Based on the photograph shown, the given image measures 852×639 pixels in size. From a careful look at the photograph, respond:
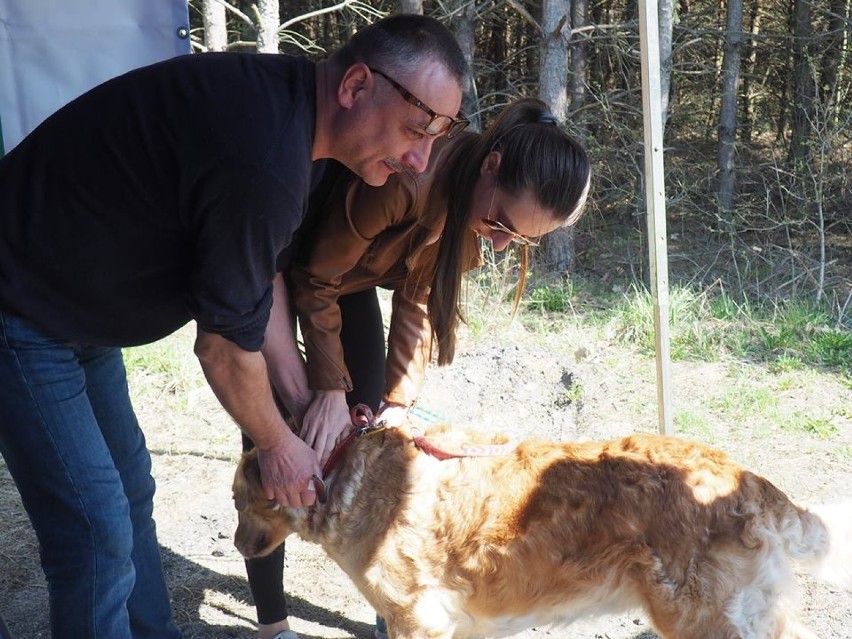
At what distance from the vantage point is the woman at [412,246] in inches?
107

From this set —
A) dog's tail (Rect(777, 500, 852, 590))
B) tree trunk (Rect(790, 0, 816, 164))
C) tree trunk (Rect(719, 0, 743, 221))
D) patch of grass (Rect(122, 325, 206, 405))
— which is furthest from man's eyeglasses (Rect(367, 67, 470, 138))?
tree trunk (Rect(790, 0, 816, 164))

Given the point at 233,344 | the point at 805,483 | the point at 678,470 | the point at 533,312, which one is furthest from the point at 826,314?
the point at 233,344

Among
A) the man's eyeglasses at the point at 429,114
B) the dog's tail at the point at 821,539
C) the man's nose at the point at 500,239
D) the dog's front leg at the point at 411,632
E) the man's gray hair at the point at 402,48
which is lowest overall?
the dog's front leg at the point at 411,632

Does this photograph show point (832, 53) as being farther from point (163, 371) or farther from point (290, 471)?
point (290, 471)

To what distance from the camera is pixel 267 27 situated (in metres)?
7.55

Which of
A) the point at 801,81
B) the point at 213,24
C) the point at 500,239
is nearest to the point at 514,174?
Result: the point at 500,239

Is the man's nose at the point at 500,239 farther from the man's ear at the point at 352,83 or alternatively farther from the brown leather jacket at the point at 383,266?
the man's ear at the point at 352,83

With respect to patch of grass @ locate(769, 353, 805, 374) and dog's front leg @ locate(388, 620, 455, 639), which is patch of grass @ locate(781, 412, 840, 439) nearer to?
patch of grass @ locate(769, 353, 805, 374)

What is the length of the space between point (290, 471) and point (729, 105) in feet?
34.1

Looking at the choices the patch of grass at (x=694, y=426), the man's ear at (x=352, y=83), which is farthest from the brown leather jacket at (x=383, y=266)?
the patch of grass at (x=694, y=426)

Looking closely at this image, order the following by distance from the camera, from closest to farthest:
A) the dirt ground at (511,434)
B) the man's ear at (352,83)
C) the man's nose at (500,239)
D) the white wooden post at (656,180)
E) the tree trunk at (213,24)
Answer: the man's ear at (352,83) < the man's nose at (500,239) < the white wooden post at (656,180) < the dirt ground at (511,434) < the tree trunk at (213,24)

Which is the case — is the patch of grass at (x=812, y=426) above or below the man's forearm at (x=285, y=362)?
below

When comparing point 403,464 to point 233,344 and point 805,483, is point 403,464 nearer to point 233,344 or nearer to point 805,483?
point 233,344

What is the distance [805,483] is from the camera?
4770 mm
